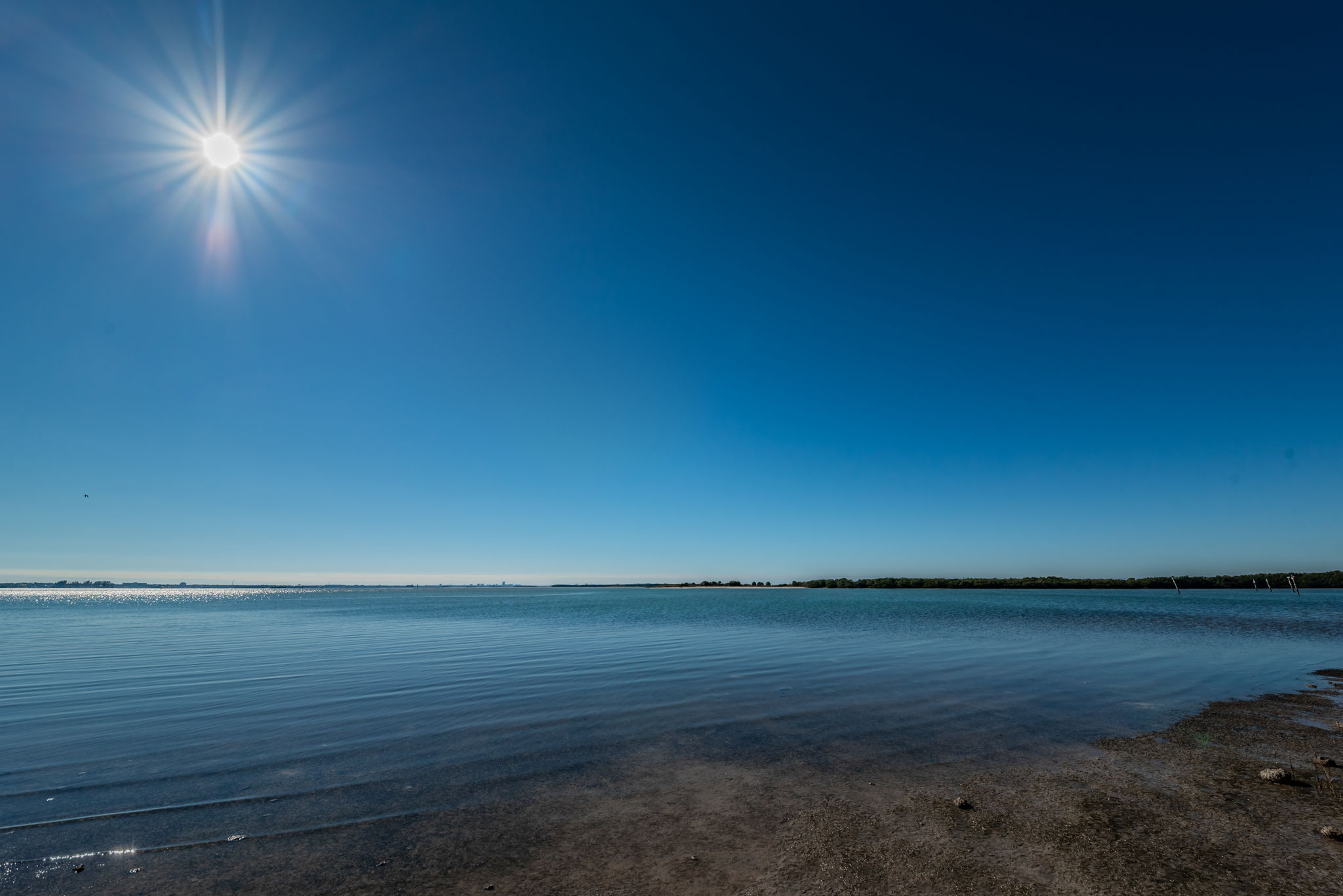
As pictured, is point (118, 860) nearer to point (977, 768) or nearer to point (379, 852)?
point (379, 852)

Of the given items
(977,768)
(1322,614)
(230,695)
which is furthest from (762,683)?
(1322,614)

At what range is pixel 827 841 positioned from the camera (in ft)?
22.9

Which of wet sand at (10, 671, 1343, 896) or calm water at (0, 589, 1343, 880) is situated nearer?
wet sand at (10, 671, 1343, 896)

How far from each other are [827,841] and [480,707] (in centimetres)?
1079

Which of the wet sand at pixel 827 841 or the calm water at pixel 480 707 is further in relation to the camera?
the calm water at pixel 480 707

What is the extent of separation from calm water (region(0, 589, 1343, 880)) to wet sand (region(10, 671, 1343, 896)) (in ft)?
3.13

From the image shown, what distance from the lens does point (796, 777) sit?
9367mm

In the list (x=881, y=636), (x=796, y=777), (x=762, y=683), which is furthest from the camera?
(x=881, y=636)

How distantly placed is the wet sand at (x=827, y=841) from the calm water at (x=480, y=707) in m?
0.95

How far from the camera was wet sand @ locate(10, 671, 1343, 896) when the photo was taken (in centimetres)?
604

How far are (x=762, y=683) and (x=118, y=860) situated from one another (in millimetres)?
15066

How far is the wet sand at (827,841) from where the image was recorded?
19.8 feet

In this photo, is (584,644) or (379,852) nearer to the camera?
(379,852)

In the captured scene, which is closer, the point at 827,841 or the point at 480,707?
the point at 827,841
